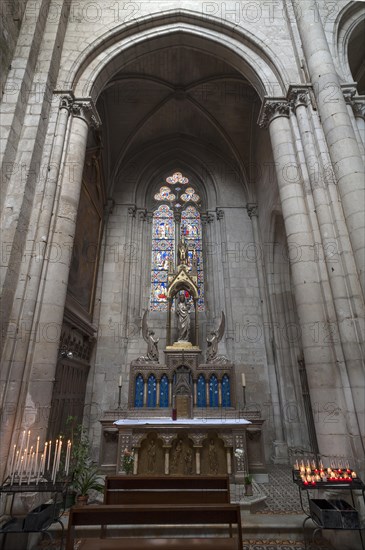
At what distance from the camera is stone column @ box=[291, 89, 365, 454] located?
464 centimetres

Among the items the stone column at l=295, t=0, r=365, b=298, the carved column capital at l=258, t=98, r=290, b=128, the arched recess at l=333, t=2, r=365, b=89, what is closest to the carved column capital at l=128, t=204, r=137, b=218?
the carved column capital at l=258, t=98, r=290, b=128

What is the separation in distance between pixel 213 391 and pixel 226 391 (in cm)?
32

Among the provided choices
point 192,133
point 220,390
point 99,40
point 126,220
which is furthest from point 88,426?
point 192,133

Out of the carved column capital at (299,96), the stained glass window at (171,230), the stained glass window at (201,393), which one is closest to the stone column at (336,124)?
the carved column capital at (299,96)

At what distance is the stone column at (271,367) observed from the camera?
8352mm

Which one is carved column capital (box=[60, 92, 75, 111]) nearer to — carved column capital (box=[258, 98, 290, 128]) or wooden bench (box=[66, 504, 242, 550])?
carved column capital (box=[258, 98, 290, 128])

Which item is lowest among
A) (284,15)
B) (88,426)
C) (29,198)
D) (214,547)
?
(214,547)

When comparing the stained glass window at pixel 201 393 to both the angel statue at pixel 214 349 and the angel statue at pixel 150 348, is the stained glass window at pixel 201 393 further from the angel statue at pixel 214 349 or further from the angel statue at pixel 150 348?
the angel statue at pixel 150 348

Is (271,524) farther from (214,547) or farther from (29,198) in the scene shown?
(29,198)

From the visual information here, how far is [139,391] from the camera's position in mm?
7973

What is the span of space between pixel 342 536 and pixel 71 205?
6500 millimetres

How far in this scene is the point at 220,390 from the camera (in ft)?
25.8

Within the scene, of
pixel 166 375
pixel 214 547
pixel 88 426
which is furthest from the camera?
pixel 88 426

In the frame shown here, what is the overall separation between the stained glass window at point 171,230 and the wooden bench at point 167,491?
7267 mm
